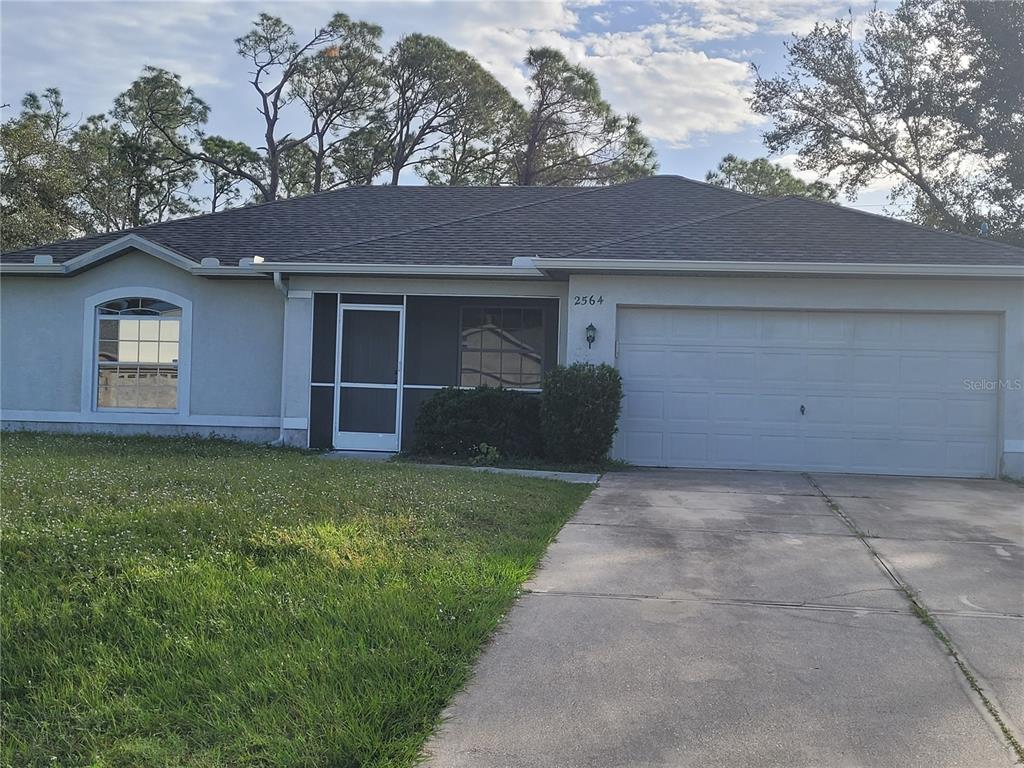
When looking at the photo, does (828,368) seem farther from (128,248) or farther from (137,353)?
(128,248)

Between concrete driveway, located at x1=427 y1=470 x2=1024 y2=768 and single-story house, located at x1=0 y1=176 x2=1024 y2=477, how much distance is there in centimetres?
402

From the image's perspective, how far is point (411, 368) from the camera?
12.8 meters

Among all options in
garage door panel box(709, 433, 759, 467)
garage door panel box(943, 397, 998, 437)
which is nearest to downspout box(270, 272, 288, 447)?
garage door panel box(709, 433, 759, 467)

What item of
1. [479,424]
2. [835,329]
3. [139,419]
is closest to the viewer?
[835,329]

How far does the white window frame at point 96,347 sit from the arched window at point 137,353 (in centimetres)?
4

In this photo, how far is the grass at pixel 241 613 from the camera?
131 inches

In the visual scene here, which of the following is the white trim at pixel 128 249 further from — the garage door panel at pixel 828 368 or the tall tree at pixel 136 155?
the tall tree at pixel 136 155

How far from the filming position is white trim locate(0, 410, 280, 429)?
43.5 feet

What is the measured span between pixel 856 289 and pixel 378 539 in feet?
25.9

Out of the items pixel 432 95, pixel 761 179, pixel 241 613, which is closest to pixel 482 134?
pixel 432 95

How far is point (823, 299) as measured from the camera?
444 inches

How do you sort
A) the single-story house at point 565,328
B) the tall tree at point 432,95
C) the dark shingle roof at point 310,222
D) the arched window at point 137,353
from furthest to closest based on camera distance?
1. the tall tree at point 432,95
2. the dark shingle roof at point 310,222
3. the arched window at point 137,353
4. the single-story house at point 565,328

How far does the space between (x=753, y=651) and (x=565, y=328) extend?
27.6 ft

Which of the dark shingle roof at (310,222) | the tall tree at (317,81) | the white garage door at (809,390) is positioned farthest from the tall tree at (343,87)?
the white garage door at (809,390)
